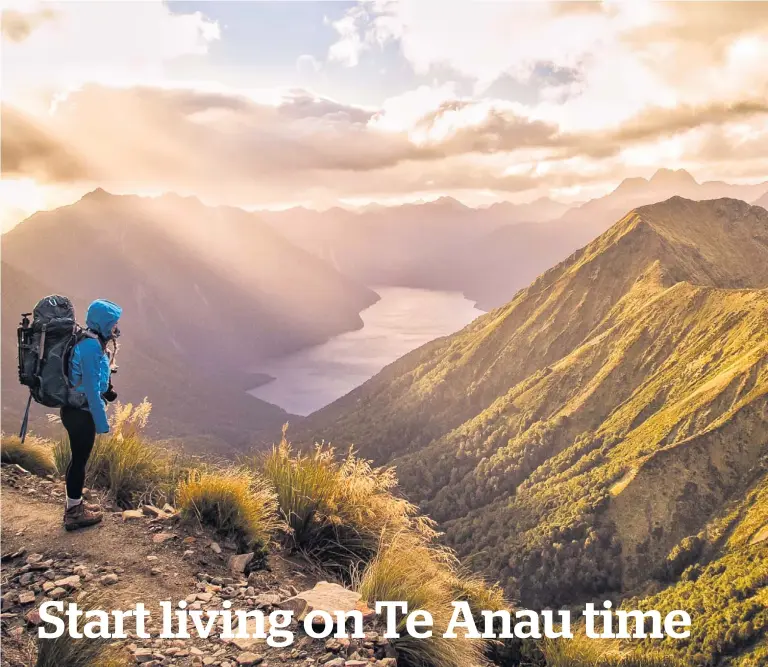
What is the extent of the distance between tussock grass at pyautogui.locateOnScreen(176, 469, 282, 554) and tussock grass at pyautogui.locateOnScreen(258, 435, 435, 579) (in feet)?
1.11

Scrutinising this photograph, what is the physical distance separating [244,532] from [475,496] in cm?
12688

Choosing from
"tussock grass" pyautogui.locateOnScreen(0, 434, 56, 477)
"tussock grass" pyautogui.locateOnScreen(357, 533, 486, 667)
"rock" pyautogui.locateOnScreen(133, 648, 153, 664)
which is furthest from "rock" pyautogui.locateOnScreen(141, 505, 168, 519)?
"tussock grass" pyautogui.locateOnScreen(357, 533, 486, 667)

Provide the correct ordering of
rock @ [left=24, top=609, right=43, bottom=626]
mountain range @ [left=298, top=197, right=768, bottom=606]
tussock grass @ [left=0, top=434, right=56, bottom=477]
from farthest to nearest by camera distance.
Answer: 1. mountain range @ [left=298, top=197, right=768, bottom=606]
2. tussock grass @ [left=0, top=434, right=56, bottom=477]
3. rock @ [left=24, top=609, right=43, bottom=626]

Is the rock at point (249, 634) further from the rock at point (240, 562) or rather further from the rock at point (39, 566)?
the rock at point (39, 566)

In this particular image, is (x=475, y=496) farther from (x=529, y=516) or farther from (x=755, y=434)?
(x=755, y=434)

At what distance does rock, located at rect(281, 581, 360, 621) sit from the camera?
5379mm

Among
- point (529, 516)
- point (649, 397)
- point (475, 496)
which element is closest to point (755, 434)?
point (649, 397)

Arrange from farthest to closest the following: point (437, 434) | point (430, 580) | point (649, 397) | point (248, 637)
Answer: point (437, 434) → point (649, 397) → point (430, 580) → point (248, 637)

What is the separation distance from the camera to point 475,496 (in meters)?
126

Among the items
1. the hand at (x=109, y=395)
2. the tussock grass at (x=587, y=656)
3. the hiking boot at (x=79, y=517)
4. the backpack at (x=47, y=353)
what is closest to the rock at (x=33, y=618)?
the hiking boot at (x=79, y=517)

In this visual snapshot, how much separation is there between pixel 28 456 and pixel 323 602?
7.45 meters

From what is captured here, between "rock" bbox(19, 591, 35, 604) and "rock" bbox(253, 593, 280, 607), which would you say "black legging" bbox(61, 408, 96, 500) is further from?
"rock" bbox(253, 593, 280, 607)

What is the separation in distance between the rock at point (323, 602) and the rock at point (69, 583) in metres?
2.42

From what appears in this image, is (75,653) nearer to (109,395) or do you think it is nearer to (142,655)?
(142,655)
